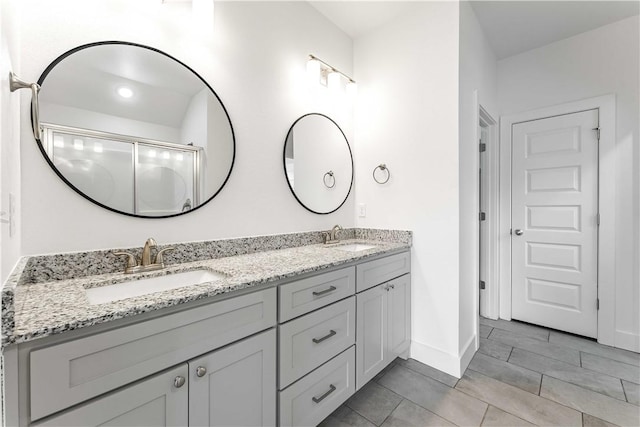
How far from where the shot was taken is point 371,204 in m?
2.41

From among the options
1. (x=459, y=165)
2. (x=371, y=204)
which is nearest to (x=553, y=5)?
(x=459, y=165)

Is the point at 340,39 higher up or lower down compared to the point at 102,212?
higher up

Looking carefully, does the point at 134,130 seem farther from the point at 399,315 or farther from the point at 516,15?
the point at 516,15

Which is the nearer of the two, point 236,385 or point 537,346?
point 236,385

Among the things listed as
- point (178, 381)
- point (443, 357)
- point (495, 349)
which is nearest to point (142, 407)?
point (178, 381)

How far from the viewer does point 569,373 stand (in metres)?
1.91

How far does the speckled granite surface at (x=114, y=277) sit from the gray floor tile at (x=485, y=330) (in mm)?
1398

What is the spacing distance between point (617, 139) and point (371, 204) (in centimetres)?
210

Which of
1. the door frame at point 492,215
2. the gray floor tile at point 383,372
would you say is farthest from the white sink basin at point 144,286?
the door frame at point 492,215

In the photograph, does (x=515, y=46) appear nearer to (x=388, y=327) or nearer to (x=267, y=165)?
(x=267, y=165)

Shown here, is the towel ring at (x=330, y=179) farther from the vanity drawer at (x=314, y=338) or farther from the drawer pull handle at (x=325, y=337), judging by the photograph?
the drawer pull handle at (x=325, y=337)

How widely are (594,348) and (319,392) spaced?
8.11 feet

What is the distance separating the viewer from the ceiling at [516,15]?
2.10 m

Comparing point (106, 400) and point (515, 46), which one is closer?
point (106, 400)
